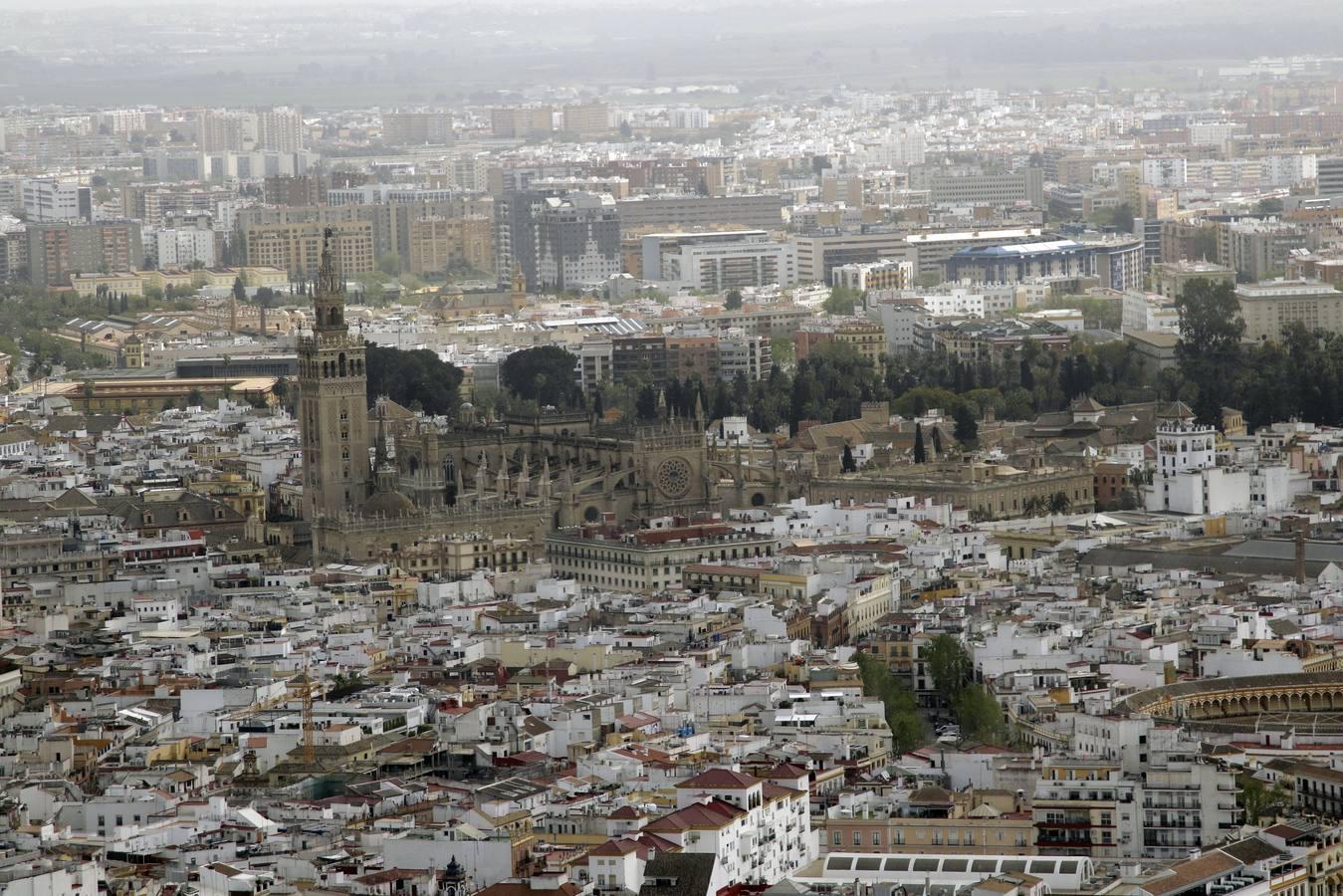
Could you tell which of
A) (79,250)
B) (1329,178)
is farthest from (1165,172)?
(79,250)

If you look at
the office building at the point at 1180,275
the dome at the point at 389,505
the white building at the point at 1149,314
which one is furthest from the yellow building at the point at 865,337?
the dome at the point at 389,505

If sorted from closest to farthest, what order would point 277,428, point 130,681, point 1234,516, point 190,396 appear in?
point 130,681 → point 1234,516 → point 277,428 → point 190,396

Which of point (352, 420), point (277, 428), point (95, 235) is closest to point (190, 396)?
point (277, 428)

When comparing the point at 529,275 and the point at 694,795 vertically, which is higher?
the point at 694,795

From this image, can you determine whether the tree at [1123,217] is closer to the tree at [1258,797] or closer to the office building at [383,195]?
the office building at [383,195]

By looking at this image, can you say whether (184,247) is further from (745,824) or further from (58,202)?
(745,824)

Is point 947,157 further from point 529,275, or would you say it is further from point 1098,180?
point 529,275
